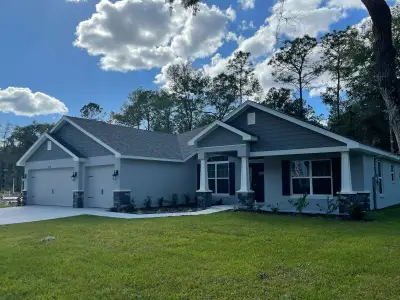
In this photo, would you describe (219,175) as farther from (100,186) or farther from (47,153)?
(47,153)

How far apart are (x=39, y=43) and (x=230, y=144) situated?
1113 centimetres

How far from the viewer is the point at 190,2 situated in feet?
23.6

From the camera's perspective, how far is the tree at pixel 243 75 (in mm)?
39000

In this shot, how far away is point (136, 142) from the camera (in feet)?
65.0

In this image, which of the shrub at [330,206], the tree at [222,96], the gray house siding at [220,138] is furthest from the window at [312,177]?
the tree at [222,96]

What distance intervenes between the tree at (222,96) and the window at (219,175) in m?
20.1

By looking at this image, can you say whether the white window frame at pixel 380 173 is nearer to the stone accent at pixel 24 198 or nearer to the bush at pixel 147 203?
the bush at pixel 147 203

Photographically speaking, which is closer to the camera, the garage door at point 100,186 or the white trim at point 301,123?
the white trim at point 301,123

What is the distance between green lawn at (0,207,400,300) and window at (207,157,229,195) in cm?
858

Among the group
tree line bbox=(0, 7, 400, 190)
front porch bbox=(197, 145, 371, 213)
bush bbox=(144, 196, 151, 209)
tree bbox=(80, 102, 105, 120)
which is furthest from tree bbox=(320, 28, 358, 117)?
tree bbox=(80, 102, 105, 120)

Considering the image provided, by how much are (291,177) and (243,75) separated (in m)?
25.0

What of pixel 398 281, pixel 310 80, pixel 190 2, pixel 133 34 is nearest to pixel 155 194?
pixel 133 34

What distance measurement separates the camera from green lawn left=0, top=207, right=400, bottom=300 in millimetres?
4973

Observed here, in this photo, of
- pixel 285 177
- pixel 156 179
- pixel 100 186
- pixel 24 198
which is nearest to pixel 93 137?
pixel 100 186
